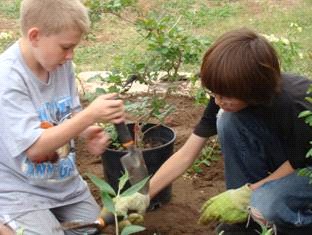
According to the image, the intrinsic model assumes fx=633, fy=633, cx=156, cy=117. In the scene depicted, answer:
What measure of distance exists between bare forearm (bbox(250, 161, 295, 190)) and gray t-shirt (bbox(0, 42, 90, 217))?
2.46ft

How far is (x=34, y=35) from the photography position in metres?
2.33

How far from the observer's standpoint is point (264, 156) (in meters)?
2.63

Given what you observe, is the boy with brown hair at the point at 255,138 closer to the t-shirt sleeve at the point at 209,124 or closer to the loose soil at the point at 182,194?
the t-shirt sleeve at the point at 209,124

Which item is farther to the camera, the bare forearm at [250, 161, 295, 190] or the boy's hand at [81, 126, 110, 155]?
the boy's hand at [81, 126, 110, 155]

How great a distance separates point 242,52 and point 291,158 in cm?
45

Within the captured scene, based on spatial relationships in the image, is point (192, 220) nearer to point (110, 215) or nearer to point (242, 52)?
point (110, 215)

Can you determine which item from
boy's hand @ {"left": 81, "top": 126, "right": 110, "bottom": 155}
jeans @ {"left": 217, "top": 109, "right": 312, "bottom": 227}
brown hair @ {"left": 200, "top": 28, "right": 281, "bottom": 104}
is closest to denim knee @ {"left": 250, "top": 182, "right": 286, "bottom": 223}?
jeans @ {"left": 217, "top": 109, "right": 312, "bottom": 227}

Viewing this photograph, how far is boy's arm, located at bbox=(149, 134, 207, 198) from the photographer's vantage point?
8.70ft

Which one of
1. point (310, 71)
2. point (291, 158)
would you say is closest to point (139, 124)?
point (291, 158)

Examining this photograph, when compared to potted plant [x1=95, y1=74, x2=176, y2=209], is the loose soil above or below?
below

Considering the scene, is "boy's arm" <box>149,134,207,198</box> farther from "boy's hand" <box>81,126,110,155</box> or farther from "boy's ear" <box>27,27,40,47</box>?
"boy's ear" <box>27,27,40,47</box>

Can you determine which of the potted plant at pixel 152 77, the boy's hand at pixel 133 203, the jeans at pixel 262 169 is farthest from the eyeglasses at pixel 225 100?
the potted plant at pixel 152 77

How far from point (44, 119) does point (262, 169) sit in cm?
93

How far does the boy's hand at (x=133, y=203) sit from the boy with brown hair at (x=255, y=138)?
0.07 ft
